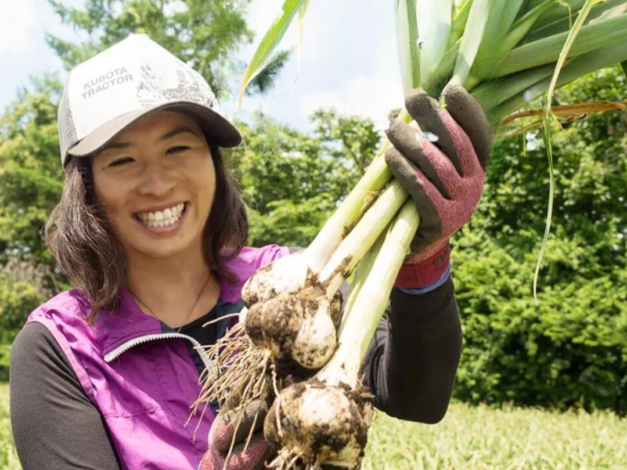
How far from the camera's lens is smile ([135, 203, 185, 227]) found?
1.82 meters

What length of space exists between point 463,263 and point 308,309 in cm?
697

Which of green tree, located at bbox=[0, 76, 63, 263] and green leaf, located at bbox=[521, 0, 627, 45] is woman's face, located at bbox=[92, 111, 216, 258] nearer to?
green leaf, located at bbox=[521, 0, 627, 45]

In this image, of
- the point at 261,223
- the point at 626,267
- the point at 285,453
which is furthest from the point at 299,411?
the point at 261,223

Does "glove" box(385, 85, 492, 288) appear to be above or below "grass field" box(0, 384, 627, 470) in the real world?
above

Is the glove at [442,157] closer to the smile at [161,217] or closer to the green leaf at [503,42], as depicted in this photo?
the green leaf at [503,42]

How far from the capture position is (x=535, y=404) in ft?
25.3

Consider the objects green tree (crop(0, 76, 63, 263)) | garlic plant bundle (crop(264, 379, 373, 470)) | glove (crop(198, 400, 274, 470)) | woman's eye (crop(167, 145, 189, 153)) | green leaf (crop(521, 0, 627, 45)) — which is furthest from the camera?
green tree (crop(0, 76, 63, 263))

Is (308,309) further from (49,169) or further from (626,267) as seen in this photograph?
(49,169)

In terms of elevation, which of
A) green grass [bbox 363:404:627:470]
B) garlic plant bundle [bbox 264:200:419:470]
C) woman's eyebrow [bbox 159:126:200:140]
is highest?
woman's eyebrow [bbox 159:126:200:140]

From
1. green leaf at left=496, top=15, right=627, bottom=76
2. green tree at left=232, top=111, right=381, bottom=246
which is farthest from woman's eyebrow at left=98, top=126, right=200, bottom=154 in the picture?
green tree at left=232, top=111, right=381, bottom=246

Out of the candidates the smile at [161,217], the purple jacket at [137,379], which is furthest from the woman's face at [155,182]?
the purple jacket at [137,379]

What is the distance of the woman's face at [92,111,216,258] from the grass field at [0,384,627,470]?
62.0 inches

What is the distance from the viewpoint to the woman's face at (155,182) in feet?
5.86

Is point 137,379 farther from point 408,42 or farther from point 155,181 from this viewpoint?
point 408,42
